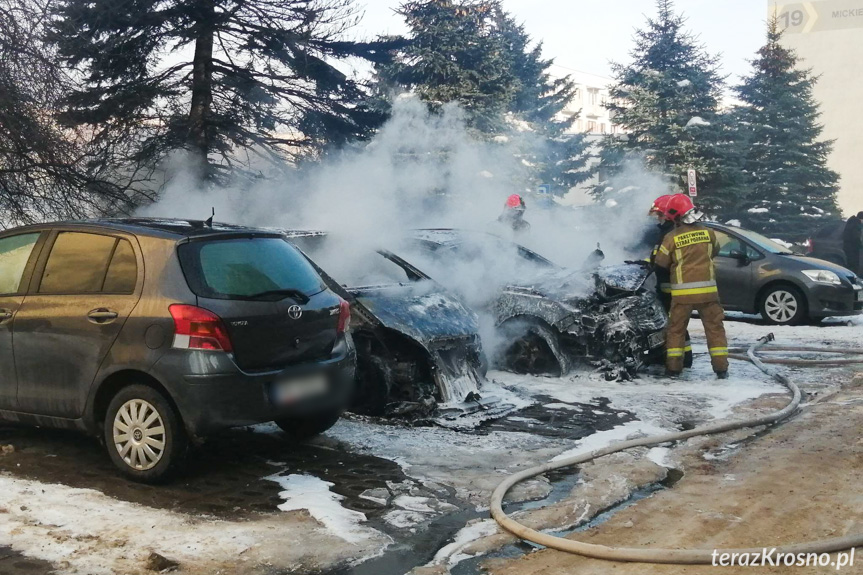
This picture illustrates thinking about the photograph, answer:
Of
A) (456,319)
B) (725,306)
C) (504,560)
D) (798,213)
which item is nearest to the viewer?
(504,560)

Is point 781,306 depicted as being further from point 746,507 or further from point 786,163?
point 786,163

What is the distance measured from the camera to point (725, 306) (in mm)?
12680

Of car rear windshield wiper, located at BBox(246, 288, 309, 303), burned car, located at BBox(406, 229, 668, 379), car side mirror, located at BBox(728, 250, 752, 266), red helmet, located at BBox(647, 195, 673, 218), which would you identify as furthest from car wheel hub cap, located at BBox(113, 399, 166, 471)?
car side mirror, located at BBox(728, 250, 752, 266)

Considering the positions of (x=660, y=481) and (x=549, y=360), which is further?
(x=549, y=360)

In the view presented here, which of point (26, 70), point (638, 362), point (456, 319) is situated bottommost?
point (638, 362)

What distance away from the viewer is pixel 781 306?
1243 centimetres

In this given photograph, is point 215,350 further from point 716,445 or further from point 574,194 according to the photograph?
point 574,194

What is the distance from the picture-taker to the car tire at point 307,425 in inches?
230

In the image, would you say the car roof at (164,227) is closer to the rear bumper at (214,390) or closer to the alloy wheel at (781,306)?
the rear bumper at (214,390)

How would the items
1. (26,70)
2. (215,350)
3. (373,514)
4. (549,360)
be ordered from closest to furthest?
(373,514), (215,350), (549,360), (26,70)

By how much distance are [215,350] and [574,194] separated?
39576 mm

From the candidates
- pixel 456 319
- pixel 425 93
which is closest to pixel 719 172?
pixel 425 93

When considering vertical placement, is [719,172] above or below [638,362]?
above

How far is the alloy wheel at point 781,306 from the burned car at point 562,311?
4614 millimetres
